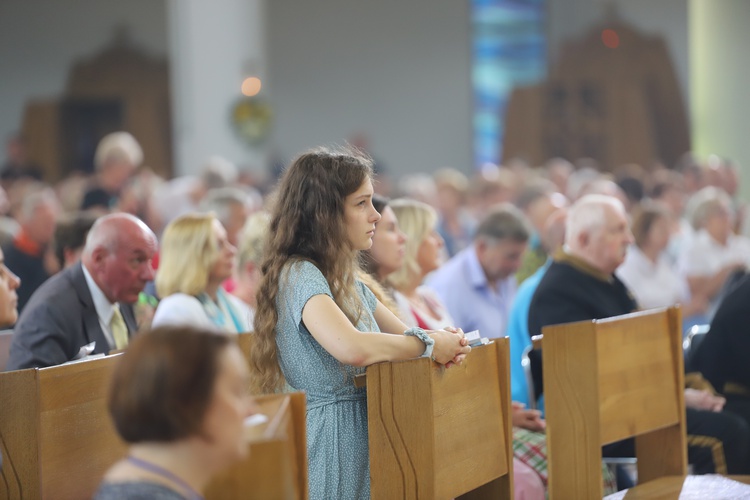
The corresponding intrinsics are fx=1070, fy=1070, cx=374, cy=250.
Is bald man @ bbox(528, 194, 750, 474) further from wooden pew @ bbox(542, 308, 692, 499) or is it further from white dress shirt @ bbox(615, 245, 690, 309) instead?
white dress shirt @ bbox(615, 245, 690, 309)

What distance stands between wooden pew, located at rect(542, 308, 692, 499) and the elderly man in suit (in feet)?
4.60

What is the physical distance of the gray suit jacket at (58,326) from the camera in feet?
10.6

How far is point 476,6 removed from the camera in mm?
16000

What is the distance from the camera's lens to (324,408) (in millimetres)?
2684

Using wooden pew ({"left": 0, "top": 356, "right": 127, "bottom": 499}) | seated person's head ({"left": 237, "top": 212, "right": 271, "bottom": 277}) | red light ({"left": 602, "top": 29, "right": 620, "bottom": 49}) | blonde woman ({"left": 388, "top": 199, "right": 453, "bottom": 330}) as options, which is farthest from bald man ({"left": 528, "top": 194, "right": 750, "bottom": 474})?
red light ({"left": 602, "top": 29, "right": 620, "bottom": 49})

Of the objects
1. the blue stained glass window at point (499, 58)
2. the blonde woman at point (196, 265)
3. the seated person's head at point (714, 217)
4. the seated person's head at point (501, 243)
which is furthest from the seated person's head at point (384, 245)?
the blue stained glass window at point (499, 58)

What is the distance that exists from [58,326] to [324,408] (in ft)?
3.46

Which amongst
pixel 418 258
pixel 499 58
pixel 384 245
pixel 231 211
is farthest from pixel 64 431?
pixel 499 58

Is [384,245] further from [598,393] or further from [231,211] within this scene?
[231,211]

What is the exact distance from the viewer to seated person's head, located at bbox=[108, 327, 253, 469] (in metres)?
1.56

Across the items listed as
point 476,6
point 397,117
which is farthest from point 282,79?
point 476,6

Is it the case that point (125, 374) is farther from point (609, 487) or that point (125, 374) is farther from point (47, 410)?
point (609, 487)

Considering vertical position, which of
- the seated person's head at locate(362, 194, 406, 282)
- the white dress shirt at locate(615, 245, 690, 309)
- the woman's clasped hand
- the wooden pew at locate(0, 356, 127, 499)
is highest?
the seated person's head at locate(362, 194, 406, 282)

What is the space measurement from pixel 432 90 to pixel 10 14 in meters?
6.13
